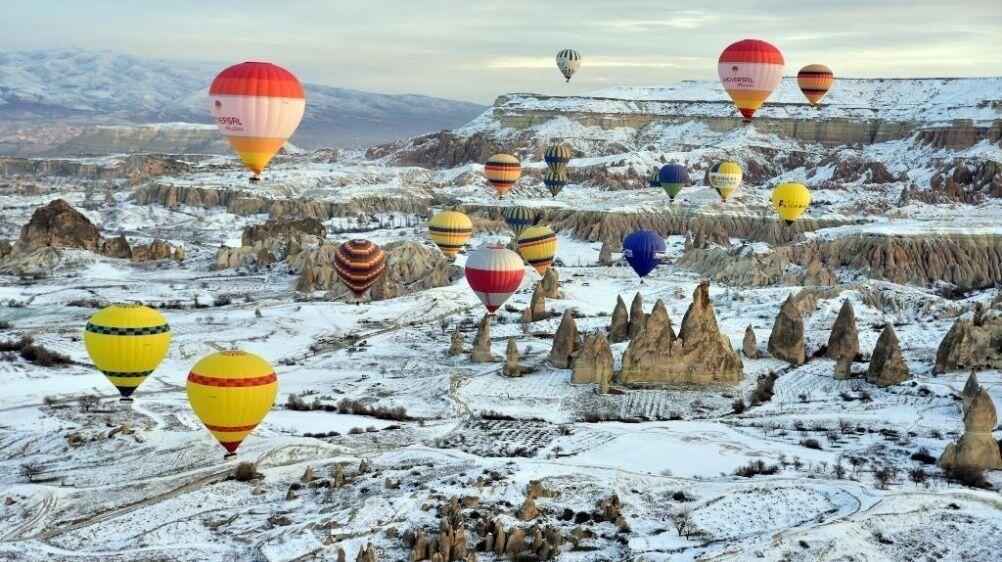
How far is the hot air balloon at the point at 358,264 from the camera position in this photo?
6181cm

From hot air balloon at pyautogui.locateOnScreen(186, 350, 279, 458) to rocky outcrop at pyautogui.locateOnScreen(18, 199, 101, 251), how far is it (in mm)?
54202

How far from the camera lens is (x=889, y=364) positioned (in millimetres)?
43625

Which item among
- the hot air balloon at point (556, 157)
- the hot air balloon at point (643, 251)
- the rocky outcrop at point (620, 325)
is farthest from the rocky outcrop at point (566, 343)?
the hot air balloon at point (556, 157)

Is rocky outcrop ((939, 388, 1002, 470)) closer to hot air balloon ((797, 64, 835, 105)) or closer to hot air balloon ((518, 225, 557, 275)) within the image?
hot air balloon ((518, 225, 557, 275))

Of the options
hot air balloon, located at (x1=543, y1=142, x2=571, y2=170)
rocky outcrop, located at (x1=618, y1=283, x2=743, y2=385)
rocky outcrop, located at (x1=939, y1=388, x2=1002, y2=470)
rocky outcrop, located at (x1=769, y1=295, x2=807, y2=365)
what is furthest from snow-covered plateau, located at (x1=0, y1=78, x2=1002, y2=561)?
hot air balloon, located at (x1=543, y1=142, x2=571, y2=170)

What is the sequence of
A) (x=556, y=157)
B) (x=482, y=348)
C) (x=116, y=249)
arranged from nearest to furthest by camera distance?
1. (x=482, y=348)
2. (x=116, y=249)
3. (x=556, y=157)

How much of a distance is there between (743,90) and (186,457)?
135 ft

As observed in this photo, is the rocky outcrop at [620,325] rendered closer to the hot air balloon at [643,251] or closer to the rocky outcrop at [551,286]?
the rocky outcrop at [551,286]

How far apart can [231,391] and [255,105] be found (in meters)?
16.4

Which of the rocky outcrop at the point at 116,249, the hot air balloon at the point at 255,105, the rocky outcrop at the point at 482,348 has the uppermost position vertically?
the hot air balloon at the point at 255,105

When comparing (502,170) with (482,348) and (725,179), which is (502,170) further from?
(482,348)

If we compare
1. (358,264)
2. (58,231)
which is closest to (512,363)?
(358,264)

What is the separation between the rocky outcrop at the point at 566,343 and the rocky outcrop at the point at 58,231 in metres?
46.0

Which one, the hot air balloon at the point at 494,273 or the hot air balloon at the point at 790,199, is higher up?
the hot air balloon at the point at 790,199
